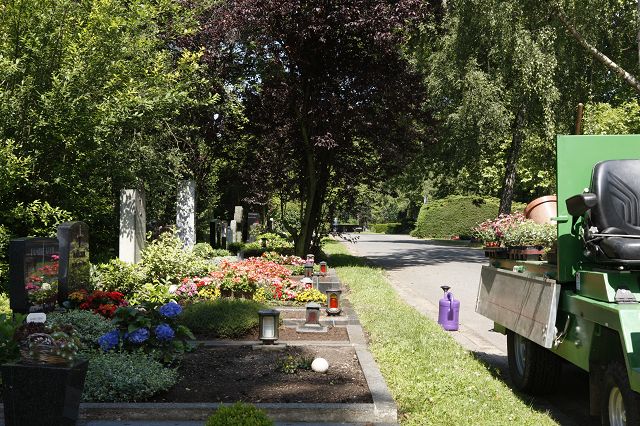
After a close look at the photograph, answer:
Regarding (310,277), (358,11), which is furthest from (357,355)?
(358,11)

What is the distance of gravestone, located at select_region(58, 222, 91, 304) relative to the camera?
9633mm

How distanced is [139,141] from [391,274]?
8.21m

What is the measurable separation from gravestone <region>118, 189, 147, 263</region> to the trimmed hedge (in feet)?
120

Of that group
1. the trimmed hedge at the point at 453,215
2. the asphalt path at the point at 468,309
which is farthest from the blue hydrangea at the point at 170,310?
the trimmed hedge at the point at 453,215

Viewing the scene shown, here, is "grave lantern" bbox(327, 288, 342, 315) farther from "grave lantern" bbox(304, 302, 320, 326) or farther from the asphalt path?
the asphalt path

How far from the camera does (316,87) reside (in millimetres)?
18719

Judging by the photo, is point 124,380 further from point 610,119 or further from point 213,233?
point 610,119

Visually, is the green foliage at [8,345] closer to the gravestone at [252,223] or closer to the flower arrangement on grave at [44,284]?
the flower arrangement on grave at [44,284]

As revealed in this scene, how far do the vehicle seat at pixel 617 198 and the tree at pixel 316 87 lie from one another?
495 inches

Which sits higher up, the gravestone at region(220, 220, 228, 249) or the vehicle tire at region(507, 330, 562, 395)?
the gravestone at region(220, 220, 228, 249)

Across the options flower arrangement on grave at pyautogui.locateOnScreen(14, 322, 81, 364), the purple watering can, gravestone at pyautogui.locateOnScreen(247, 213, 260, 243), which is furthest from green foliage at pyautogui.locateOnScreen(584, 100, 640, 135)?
flower arrangement on grave at pyautogui.locateOnScreen(14, 322, 81, 364)

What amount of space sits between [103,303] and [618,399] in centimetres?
720

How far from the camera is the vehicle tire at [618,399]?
412 centimetres

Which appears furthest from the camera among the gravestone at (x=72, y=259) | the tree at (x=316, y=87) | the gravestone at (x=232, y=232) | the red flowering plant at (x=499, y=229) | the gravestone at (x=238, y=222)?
the gravestone at (x=238, y=222)
